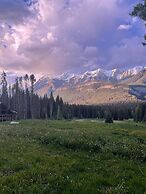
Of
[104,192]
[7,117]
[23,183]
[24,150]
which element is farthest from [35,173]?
[7,117]

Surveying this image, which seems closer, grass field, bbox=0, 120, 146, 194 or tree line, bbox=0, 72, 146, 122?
grass field, bbox=0, 120, 146, 194

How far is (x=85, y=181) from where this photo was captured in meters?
14.7

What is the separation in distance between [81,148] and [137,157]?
5.67 meters

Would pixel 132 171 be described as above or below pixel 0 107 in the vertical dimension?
below

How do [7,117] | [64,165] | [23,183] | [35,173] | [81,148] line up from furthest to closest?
[7,117], [81,148], [64,165], [35,173], [23,183]

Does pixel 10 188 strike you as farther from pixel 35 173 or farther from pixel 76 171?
pixel 76 171

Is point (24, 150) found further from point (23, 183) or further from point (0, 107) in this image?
point (0, 107)

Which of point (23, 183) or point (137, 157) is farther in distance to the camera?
point (137, 157)

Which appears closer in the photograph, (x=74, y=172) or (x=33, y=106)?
(x=74, y=172)

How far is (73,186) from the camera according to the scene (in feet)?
45.9

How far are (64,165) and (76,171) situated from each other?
1597mm

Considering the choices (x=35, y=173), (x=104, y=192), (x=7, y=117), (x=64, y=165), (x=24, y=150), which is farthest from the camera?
(x=7, y=117)

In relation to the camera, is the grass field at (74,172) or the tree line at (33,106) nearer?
the grass field at (74,172)

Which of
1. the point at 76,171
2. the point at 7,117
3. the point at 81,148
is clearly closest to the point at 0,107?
the point at 7,117
